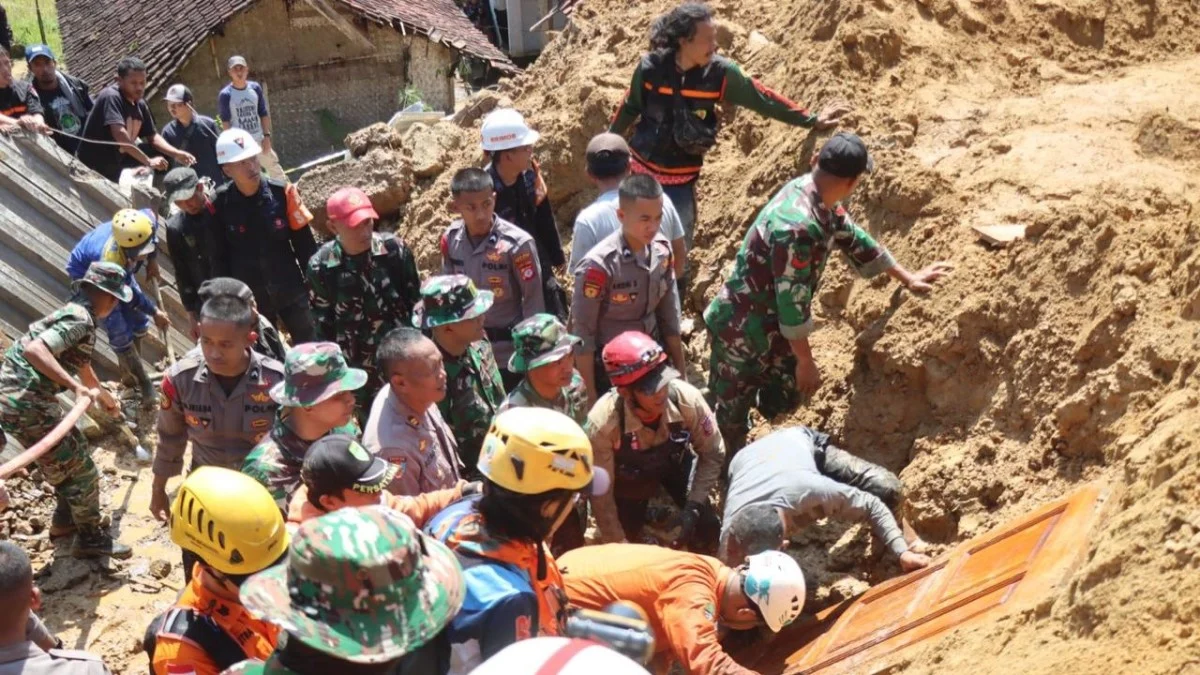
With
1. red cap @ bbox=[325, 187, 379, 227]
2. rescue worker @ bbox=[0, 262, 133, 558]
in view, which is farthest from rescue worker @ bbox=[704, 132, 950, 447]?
rescue worker @ bbox=[0, 262, 133, 558]

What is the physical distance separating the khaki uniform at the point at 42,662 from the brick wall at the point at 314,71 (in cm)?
1476

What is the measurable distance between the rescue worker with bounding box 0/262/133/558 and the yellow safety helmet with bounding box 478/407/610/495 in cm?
347

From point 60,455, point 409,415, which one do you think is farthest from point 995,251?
point 60,455

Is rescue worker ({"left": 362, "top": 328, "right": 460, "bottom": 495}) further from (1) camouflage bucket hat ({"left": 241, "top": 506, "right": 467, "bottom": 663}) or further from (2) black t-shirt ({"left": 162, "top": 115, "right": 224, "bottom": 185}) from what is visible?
(2) black t-shirt ({"left": 162, "top": 115, "right": 224, "bottom": 185})

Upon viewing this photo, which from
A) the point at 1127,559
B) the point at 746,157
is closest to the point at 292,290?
the point at 746,157

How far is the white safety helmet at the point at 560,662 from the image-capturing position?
8.04 feet

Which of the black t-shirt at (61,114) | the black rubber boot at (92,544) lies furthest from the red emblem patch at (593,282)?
the black t-shirt at (61,114)

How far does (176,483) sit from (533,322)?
12.7 feet

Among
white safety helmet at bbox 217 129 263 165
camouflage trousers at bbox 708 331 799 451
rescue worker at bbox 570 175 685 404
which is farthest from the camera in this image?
white safety helmet at bbox 217 129 263 165

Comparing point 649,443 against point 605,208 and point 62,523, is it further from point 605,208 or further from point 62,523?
point 62,523

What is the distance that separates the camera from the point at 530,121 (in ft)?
29.9

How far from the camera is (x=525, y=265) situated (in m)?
6.08

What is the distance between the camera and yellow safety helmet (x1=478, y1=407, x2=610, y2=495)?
3381 mm

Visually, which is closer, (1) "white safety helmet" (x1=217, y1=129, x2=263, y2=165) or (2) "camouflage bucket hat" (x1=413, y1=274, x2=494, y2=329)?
(2) "camouflage bucket hat" (x1=413, y1=274, x2=494, y2=329)
